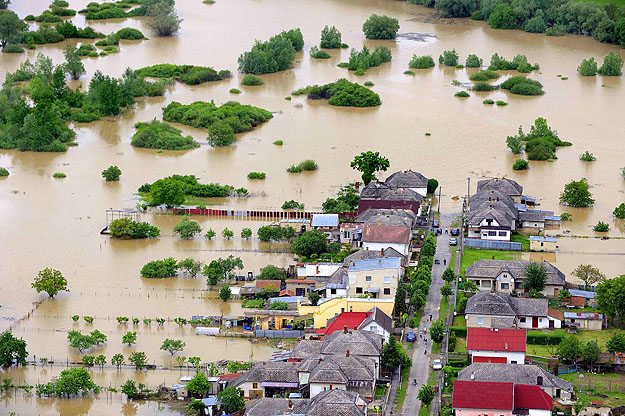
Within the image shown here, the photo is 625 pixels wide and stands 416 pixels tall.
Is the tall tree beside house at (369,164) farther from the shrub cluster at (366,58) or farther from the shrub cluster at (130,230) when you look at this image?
the shrub cluster at (366,58)

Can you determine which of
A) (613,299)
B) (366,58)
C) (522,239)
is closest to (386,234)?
(522,239)

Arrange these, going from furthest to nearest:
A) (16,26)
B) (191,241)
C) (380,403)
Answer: (16,26)
(191,241)
(380,403)

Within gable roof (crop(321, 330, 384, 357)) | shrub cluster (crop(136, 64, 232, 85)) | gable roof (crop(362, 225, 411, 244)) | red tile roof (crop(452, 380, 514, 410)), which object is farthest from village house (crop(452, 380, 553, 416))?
shrub cluster (crop(136, 64, 232, 85))

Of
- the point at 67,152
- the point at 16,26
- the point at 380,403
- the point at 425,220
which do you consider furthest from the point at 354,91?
the point at 380,403

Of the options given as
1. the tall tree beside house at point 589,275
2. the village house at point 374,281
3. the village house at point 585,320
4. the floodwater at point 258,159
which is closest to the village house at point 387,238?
the village house at point 374,281

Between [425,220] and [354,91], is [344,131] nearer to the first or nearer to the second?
[354,91]

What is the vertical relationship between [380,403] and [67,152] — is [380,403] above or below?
above
